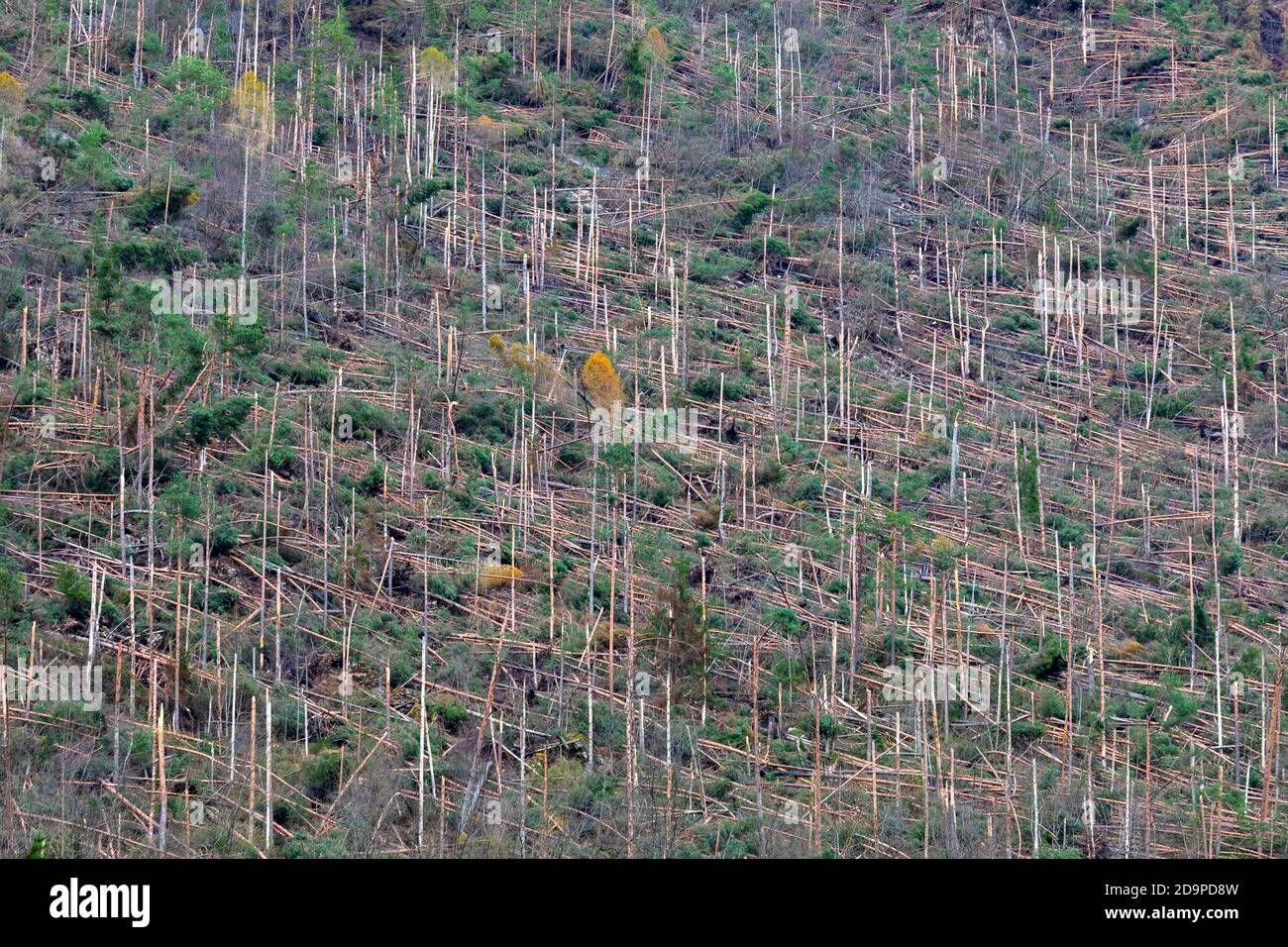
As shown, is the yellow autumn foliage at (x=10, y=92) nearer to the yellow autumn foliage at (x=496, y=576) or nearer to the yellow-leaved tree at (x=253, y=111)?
the yellow-leaved tree at (x=253, y=111)

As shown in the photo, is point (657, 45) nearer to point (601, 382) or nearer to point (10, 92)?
point (601, 382)

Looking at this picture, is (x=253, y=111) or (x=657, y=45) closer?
(x=253, y=111)

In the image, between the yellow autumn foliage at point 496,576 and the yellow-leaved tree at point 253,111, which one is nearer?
the yellow autumn foliage at point 496,576

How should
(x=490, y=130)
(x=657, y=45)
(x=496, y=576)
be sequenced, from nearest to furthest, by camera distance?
(x=496, y=576), (x=490, y=130), (x=657, y=45)

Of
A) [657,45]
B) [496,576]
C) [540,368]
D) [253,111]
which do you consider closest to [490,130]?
[253,111]

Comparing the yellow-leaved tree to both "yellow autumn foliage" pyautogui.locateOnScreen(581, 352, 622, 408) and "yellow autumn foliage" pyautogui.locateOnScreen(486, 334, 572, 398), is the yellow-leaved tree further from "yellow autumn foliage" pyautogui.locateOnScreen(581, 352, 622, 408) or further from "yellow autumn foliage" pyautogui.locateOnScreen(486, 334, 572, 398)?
"yellow autumn foliage" pyautogui.locateOnScreen(581, 352, 622, 408)

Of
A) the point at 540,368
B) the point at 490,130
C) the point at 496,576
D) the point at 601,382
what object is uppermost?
the point at 490,130

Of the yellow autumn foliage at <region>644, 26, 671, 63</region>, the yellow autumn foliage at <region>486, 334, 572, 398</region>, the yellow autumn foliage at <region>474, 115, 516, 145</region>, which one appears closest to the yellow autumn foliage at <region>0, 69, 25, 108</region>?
the yellow autumn foliage at <region>474, 115, 516, 145</region>

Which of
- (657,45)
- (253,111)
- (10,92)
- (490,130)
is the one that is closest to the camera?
(10,92)

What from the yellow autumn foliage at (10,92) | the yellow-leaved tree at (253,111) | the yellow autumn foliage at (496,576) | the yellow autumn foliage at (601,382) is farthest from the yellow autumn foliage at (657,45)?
the yellow autumn foliage at (496,576)

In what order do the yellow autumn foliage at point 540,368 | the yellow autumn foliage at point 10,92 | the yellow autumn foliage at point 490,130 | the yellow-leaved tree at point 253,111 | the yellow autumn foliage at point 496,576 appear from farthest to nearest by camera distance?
1. the yellow autumn foliage at point 490,130
2. the yellow-leaved tree at point 253,111
3. the yellow autumn foliage at point 10,92
4. the yellow autumn foliage at point 540,368
5. the yellow autumn foliage at point 496,576
